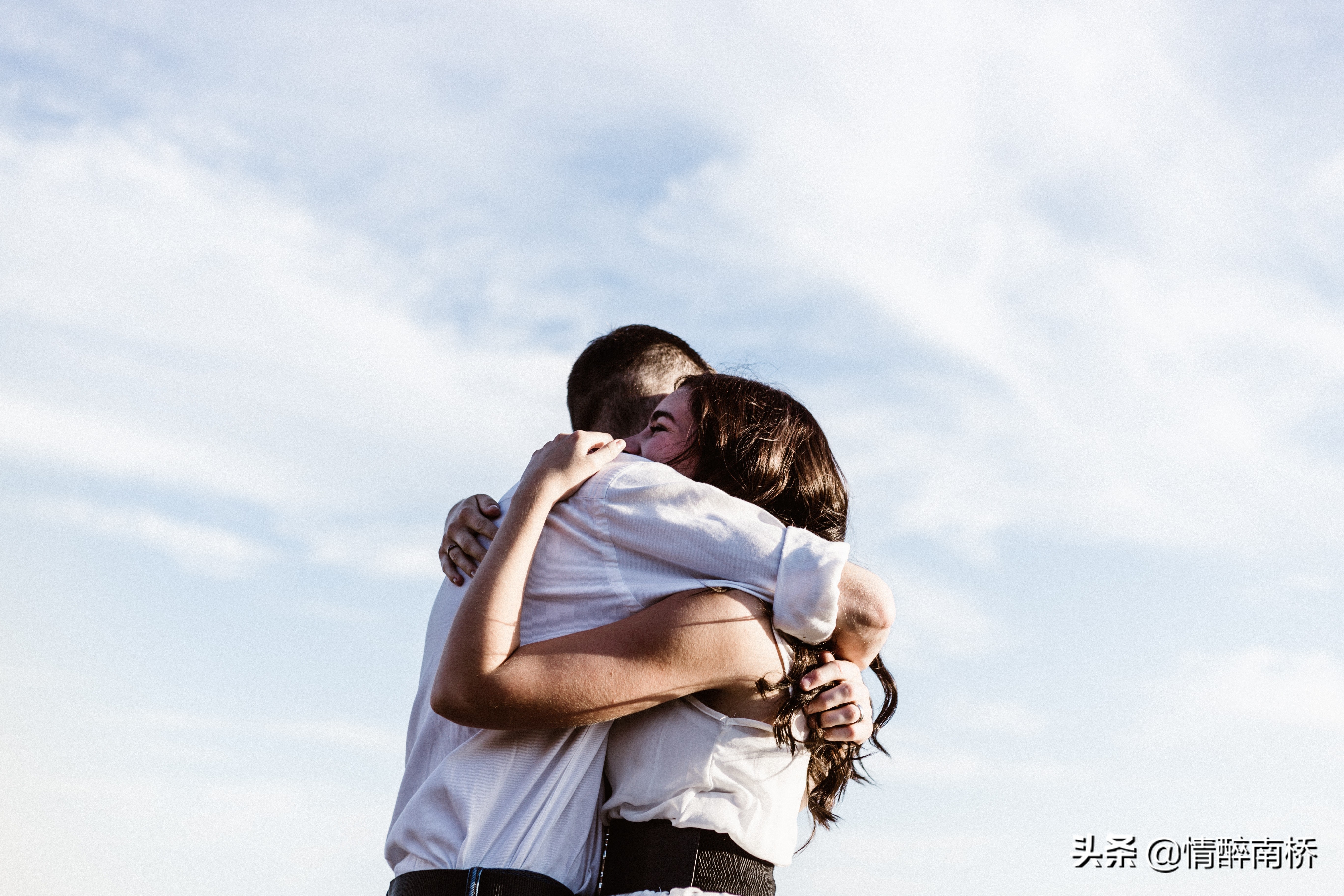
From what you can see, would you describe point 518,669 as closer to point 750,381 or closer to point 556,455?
point 556,455

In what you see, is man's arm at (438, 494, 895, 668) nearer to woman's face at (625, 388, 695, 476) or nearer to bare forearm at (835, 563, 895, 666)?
bare forearm at (835, 563, 895, 666)

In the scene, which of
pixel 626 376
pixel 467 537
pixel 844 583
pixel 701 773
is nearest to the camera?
pixel 701 773

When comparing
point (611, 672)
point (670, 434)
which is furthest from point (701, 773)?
point (670, 434)

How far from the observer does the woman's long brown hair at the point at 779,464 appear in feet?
9.68

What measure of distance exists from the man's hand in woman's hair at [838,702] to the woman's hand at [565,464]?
0.67 meters

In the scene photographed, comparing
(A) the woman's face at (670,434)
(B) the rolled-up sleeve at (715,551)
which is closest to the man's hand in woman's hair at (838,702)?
(B) the rolled-up sleeve at (715,551)

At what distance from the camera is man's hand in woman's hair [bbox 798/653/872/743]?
2.64 m

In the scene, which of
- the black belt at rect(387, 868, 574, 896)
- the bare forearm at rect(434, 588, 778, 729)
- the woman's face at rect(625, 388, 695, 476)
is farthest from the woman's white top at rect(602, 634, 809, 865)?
the woman's face at rect(625, 388, 695, 476)

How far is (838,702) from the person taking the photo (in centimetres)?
A: 266

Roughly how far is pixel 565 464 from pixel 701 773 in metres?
0.74

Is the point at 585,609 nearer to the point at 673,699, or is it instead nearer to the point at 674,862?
the point at 673,699

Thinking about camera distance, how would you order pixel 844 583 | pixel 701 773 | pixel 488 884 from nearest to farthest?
1. pixel 488 884
2. pixel 701 773
3. pixel 844 583

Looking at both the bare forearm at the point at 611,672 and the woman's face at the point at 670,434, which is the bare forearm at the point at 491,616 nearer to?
the bare forearm at the point at 611,672

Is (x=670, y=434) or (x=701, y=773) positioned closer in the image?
(x=701, y=773)
